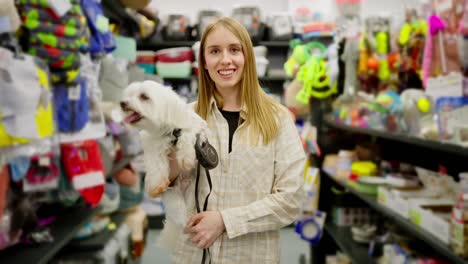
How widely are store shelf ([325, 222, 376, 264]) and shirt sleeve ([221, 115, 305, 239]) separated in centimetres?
160

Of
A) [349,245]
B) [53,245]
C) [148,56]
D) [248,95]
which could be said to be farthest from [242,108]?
[148,56]

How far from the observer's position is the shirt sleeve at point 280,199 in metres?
0.83

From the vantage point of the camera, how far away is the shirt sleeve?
2.73 ft

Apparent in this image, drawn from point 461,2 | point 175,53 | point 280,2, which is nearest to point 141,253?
point 175,53

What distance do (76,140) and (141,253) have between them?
5.80 ft

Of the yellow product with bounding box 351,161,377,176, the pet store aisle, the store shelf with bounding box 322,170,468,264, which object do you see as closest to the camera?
the store shelf with bounding box 322,170,468,264

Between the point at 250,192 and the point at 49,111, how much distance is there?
2.89 feet

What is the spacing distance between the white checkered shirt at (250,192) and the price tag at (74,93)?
38.3 inches

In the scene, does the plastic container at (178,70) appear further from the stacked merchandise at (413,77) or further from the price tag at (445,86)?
the price tag at (445,86)

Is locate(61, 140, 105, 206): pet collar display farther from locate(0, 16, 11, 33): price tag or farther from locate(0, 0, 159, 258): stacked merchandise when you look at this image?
locate(0, 16, 11, 33): price tag

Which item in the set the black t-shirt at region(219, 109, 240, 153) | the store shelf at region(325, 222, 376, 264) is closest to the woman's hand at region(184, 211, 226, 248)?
the black t-shirt at region(219, 109, 240, 153)

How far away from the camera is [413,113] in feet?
5.58

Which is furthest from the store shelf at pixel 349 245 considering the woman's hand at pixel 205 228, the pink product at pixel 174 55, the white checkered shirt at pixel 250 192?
the pink product at pixel 174 55

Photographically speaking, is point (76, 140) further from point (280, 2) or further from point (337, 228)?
point (280, 2)
